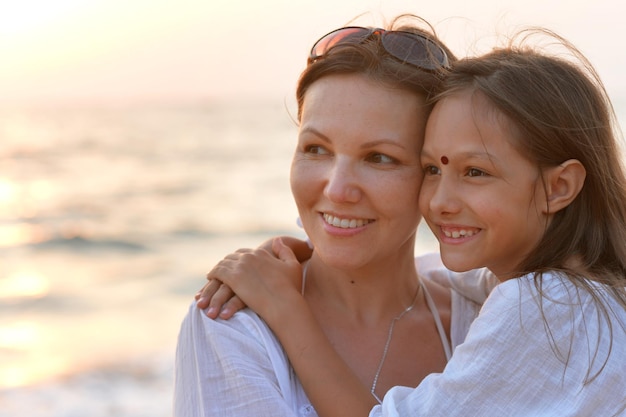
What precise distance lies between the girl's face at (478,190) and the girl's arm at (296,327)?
0.53 m

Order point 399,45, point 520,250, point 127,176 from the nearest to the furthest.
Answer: point 520,250
point 399,45
point 127,176

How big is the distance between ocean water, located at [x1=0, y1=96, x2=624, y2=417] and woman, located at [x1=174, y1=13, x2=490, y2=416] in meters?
0.66

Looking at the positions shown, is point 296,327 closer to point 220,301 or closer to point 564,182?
point 220,301

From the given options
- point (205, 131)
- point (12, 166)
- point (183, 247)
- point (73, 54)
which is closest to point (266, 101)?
point (205, 131)

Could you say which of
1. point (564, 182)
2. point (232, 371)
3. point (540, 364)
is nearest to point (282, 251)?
point (232, 371)

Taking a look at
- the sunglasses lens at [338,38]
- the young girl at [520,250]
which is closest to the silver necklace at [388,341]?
the young girl at [520,250]

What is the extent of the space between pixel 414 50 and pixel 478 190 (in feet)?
2.17

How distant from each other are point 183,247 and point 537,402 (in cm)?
1179

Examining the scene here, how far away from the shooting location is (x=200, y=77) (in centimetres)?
2653

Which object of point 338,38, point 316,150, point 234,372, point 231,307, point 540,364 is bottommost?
point 540,364

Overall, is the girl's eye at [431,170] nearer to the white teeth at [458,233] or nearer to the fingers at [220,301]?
the white teeth at [458,233]

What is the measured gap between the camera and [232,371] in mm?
2691

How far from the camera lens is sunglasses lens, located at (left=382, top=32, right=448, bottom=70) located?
3.01 metres

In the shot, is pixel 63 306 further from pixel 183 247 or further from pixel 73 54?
pixel 73 54
